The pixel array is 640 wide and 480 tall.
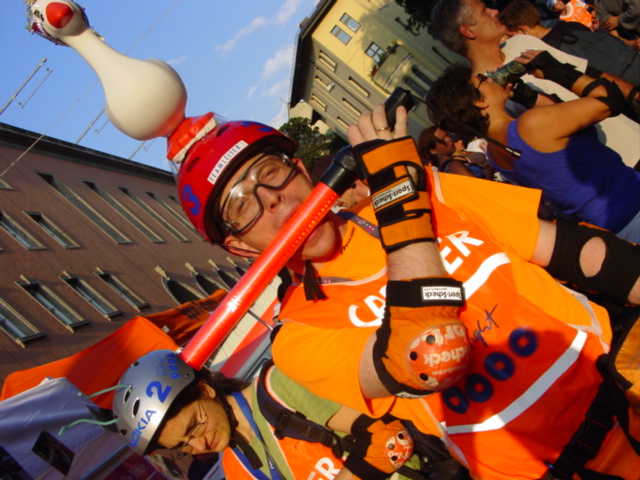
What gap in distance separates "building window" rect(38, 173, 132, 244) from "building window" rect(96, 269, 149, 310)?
2769 mm

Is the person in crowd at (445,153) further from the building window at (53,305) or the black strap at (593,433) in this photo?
the building window at (53,305)

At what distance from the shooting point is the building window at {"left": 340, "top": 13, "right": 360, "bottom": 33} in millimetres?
32391

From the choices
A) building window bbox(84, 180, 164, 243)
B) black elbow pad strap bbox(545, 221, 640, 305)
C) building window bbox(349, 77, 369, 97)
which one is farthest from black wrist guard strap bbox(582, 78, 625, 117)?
building window bbox(349, 77, 369, 97)

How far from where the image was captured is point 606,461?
6.12ft

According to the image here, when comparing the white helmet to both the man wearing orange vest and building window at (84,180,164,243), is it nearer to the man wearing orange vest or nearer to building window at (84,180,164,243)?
the man wearing orange vest

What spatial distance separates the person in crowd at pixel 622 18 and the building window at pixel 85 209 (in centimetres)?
1960

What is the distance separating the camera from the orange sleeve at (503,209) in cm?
219

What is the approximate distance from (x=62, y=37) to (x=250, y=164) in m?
1.42

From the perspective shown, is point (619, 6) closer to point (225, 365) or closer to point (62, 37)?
point (62, 37)

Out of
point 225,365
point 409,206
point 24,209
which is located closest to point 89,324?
point 24,209

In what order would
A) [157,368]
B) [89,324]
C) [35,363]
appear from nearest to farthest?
[157,368]
[35,363]
[89,324]

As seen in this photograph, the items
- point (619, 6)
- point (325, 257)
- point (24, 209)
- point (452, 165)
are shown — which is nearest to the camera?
point (325, 257)

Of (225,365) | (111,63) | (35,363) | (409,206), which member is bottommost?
(35,363)

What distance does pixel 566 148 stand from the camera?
10.4 feet
